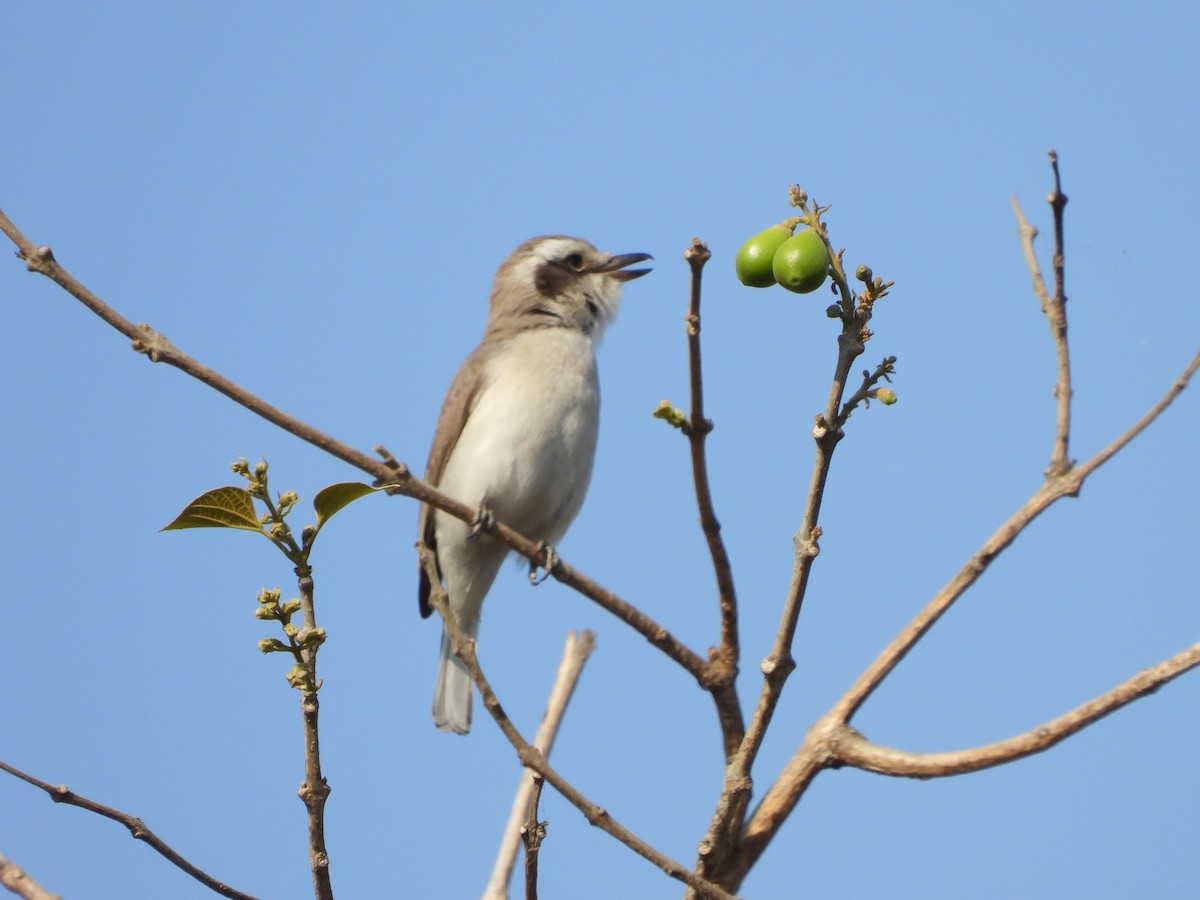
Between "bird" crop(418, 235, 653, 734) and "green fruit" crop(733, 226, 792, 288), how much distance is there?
298cm

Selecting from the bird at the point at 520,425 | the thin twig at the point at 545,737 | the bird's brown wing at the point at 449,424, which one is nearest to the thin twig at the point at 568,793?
the thin twig at the point at 545,737

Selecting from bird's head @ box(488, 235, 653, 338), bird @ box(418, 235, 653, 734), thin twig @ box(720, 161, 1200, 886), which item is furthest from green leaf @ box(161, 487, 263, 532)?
bird's head @ box(488, 235, 653, 338)

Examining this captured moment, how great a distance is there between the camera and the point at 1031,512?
331 centimetres

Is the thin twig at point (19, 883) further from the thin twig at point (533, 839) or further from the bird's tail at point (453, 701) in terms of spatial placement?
the bird's tail at point (453, 701)

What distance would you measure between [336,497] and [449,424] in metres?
4.10

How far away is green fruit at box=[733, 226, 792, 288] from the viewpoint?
4.04 meters

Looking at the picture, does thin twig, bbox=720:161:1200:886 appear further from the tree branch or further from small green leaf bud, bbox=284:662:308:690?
small green leaf bud, bbox=284:662:308:690

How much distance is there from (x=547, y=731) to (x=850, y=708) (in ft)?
4.70

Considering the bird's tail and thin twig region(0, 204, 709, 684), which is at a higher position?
the bird's tail

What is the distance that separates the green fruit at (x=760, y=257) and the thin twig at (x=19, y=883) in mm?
2593

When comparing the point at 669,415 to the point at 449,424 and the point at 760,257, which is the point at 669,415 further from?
the point at 449,424

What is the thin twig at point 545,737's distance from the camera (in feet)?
14.3

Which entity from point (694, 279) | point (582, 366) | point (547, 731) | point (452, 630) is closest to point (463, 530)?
point (582, 366)

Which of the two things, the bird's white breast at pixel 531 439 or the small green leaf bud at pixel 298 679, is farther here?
the bird's white breast at pixel 531 439
